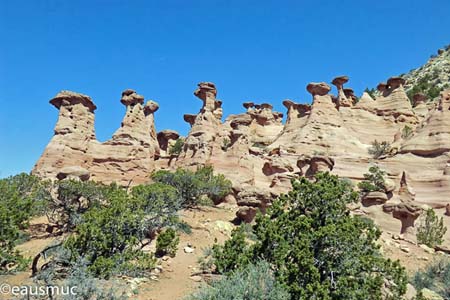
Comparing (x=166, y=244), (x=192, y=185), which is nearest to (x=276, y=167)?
(x=192, y=185)

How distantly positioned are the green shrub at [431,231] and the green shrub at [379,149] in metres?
11.2

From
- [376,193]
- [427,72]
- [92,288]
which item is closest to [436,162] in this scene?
[376,193]

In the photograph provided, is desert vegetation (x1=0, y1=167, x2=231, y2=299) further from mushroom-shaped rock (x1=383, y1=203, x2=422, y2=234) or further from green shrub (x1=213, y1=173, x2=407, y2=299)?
mushroom-shaped rock (x1=383, y1=203, x2=422, y2=234)

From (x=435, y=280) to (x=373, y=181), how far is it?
44.1 feet

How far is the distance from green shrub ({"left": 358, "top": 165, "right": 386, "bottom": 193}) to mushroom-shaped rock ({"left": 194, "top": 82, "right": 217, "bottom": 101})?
14764 mm

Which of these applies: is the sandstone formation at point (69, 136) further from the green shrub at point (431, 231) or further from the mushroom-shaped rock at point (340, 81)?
the mushroom-shaped rock at point (340, 81)

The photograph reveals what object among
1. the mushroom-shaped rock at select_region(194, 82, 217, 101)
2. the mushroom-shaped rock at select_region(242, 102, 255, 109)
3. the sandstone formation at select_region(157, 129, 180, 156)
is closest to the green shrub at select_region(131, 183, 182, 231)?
the mushroom-shaped rock at select_region(194, 82, 217, 101)

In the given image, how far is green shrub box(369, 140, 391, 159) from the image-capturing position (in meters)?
34.1

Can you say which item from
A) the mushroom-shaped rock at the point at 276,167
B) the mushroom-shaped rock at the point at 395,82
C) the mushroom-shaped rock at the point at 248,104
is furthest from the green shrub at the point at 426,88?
the mushroom-shaped rock at the point at 276,167

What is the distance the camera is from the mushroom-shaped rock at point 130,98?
32125 millimetres

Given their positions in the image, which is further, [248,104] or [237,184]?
[248,104]

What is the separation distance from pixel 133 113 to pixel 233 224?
15221mm

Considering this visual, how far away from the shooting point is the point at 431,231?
2208 centimetres

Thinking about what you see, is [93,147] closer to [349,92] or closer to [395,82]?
[395,82]
